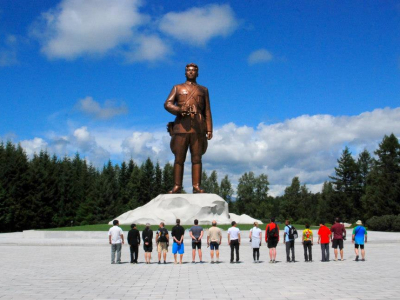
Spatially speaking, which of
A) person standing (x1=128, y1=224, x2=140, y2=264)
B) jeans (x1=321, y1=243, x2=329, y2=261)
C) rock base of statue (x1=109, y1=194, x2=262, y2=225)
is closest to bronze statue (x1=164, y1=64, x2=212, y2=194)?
rock base of statue (x1=109, y1=194, x2=262, y2=225)

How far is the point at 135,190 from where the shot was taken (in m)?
68.2

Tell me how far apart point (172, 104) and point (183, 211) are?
6385mm

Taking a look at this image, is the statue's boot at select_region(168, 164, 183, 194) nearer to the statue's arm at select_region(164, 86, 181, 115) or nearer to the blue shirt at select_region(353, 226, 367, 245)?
the statue's arm at select_region(164, 86, 181, 115)

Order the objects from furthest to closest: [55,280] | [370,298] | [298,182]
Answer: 1. [298,182]
2. [55,280]
3. [370,298]

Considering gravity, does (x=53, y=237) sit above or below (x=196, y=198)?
below

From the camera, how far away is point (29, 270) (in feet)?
39.8

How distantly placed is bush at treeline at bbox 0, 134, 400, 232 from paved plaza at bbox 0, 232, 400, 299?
23919mm

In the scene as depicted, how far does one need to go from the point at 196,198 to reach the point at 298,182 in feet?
166

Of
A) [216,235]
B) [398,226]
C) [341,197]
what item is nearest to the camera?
[216,235]

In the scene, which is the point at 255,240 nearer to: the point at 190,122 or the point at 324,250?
the point at 324,250

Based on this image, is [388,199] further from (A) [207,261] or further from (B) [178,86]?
(A) [207,261]

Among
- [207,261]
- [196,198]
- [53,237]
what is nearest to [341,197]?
[196,198]

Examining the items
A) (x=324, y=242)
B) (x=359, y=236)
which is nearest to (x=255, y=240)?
(x=324, y=242)

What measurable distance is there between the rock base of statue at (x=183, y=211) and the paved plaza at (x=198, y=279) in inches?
439
